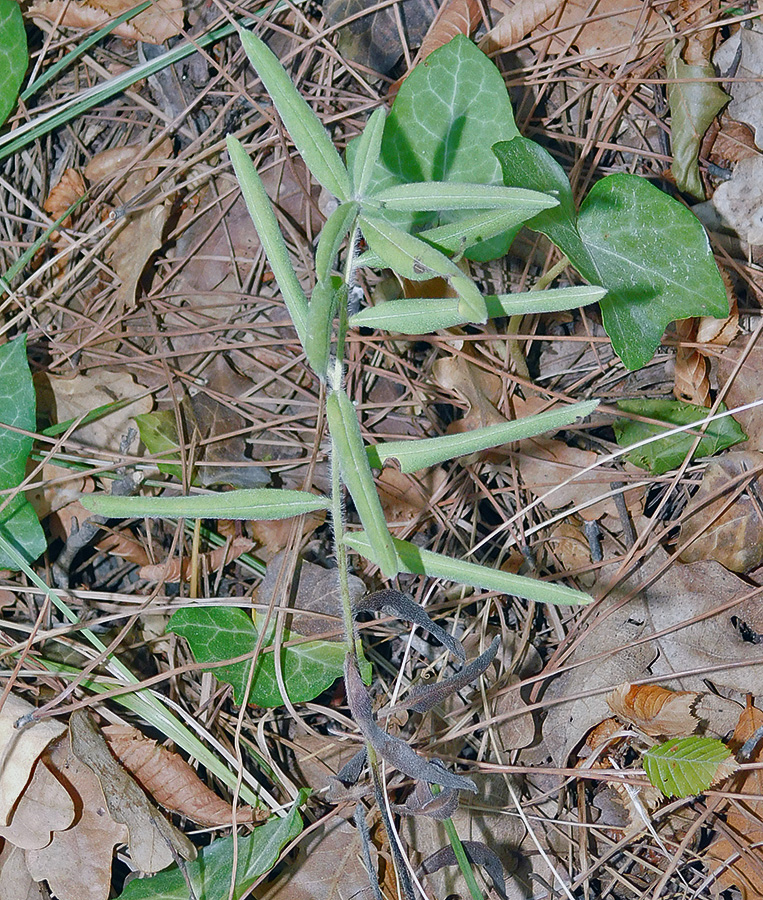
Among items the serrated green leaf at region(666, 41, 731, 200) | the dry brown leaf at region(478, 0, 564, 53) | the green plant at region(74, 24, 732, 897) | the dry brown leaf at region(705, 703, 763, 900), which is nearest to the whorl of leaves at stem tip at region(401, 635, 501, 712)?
the green plant at region(74, 24, 732, 897)

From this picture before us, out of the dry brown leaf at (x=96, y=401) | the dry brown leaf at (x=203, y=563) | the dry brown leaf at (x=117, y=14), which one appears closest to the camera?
the dry brown leaf at (x=203, y=563)

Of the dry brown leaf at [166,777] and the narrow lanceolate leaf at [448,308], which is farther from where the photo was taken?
the dry brown leaf at [166,777]

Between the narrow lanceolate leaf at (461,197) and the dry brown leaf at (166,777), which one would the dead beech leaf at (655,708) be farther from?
the narrow lanceolate leaf at (461,197)

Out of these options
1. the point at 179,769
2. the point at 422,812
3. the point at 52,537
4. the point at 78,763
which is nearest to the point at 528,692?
the point at 422,812

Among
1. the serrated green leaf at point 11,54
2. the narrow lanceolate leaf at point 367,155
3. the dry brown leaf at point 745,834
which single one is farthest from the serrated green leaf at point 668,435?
the serrated green leaf at point 11,54

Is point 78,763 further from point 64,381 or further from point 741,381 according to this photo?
point 741,381

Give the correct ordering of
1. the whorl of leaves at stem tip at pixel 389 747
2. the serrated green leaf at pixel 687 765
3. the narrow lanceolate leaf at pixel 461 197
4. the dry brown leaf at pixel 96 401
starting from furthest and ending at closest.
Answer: the dry brown leaf at pixel 96 401, the serrated green leaf at pixel 687 765, the whorl of leaves at stem tip at pixel 389 747, the narrow lanceolate leaf at pixel 461 197
